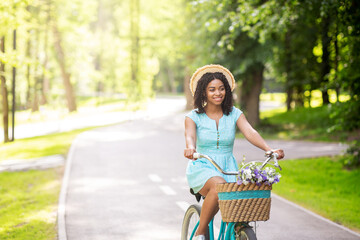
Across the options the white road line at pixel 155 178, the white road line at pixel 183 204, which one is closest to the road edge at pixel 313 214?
the white road line at pixel 183 204

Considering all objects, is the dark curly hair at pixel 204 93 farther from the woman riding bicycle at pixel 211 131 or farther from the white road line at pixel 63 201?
the white road line at pixel 63 201

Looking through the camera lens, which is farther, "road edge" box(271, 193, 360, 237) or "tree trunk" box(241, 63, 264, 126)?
"tree trunk" box(241, 63, 264, 126)

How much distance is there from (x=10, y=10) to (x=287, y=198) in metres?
8.58

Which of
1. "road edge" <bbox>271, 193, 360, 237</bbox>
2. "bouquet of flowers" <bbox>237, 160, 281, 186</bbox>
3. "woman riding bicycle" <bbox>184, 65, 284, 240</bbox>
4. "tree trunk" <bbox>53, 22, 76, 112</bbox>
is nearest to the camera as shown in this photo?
"bouquet of flowers" <bbox>237, 160, 281, 186</bbox>

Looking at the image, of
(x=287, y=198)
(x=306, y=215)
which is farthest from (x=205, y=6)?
(x=306, y=215)

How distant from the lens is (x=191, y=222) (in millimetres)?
5031

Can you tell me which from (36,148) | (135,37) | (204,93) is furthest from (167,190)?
(135,37)

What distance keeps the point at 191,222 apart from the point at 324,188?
19.6 feet

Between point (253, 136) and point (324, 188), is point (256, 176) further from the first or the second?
point (324, 188)

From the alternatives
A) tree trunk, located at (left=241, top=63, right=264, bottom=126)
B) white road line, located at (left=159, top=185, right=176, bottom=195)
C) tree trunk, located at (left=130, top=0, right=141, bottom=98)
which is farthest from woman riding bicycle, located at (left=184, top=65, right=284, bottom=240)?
tree trunk, located at (left=130, top=0, right=141, bottom=98)

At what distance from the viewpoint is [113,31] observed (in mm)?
73125

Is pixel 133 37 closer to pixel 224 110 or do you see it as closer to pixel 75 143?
pixel 75 143

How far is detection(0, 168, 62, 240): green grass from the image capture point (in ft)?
23.7

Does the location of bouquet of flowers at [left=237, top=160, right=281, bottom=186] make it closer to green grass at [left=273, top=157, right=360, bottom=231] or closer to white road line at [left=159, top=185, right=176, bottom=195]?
green grass at [left=273, top=157, right=360, bottom=231]
